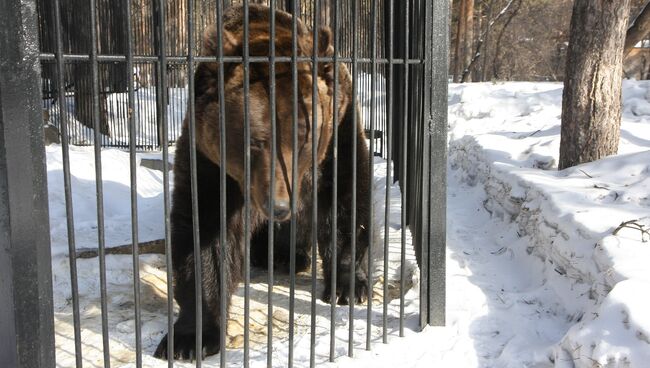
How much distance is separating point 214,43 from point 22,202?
1.40 m

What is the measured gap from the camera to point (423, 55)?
345cm

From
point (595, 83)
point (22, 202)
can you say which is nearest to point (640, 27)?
point (595, 83)

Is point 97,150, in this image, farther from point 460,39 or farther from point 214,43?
point 460,39

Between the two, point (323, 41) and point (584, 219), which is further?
point (584, 219)

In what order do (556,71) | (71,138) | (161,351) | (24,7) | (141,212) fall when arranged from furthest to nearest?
(556,71) < (71,138) < (141,212) < (161,351) < (24,7)

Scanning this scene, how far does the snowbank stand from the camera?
A: 2725mm

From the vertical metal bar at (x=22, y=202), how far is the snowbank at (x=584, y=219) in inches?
86.7

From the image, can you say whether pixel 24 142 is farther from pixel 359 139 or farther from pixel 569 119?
pixel 569 119

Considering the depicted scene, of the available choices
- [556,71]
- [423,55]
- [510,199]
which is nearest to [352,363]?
[423,55]

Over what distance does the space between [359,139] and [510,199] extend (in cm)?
178

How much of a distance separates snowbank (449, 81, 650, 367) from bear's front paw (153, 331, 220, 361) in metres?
1.76

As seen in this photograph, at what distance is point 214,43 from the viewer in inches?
134

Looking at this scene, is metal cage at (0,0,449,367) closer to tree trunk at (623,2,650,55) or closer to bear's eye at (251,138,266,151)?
bear's eye at (251,138,266,151)

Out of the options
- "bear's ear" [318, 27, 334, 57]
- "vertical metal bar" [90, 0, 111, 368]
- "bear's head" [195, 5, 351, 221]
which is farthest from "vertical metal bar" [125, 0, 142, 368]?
"bear's ear" [318, 27, 334, 57]
